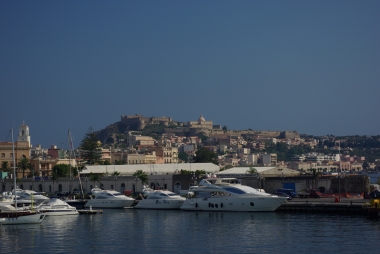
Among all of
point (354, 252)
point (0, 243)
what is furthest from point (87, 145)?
point (354, 252)

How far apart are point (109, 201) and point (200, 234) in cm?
2148

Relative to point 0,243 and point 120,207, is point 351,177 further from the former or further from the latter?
point 0,243

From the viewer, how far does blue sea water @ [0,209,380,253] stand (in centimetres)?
3612

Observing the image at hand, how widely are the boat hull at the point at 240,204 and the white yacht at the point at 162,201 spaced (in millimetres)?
3142

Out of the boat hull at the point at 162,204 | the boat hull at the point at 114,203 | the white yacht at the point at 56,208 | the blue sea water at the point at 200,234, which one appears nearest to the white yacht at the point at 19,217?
the blue sea water at the point at 200,234

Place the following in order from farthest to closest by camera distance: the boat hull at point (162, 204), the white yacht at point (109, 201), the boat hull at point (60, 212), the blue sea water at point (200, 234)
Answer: the white yacht at point (109, 201)
the boat hull at point (162, 204)
the boat hull at point (60, 212)
the blue sea water at point (200, 234)

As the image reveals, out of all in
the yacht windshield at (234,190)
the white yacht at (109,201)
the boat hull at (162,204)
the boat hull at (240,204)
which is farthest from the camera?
Answer: the white yacht at (109,201)

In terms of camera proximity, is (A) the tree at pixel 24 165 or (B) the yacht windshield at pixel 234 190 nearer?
(B) the yacht windshield at pixel 234 190

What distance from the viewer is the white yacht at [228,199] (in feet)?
173

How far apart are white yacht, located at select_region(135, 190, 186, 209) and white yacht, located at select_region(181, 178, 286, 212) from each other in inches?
55.5

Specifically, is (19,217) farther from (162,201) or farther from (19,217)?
(162,201)

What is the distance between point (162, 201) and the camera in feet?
193

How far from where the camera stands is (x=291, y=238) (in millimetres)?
38781

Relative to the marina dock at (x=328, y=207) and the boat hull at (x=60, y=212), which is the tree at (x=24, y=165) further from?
the marina dock at (x=328, y=207)
